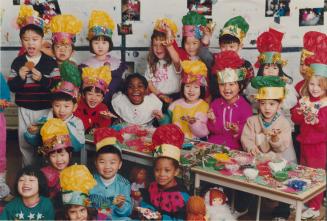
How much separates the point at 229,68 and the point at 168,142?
0.38 metres

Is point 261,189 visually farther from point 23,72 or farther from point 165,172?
point 23,72

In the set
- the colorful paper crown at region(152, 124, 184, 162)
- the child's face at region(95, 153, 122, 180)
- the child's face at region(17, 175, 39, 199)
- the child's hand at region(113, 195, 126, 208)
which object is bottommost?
the child's hand at region(113, 195, 126, 208)

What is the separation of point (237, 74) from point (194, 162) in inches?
14.4

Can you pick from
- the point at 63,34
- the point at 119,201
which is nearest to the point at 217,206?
the point at 119,201

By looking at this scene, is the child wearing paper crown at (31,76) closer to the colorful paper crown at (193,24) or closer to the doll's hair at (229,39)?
A: the colorful paper crown at (193,24)

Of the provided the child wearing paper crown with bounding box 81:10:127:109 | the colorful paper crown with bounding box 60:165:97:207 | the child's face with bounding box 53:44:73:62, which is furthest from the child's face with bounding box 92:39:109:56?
the colorful paper crown with bounding box 60:165:97:207

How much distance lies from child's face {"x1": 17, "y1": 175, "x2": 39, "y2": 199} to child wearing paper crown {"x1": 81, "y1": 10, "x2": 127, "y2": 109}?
2.08 ft

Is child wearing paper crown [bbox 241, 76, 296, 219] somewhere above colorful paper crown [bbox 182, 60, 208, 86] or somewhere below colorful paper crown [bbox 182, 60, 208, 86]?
below

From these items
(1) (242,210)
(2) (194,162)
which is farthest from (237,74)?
(1) (242,210)

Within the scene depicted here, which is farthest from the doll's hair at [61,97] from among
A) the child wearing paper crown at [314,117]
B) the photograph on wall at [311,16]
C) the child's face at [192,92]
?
the photograph on wall at [311,16]

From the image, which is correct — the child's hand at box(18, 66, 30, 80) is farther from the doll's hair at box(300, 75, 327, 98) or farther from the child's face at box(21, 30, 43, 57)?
the doll's hair at box(300, 75, 327, 98)

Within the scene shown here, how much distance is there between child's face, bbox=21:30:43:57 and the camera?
1847 millimetres

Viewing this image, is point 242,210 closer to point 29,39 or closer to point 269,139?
point 269,139

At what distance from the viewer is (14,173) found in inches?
72.8
